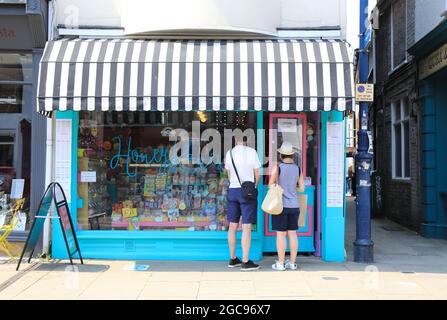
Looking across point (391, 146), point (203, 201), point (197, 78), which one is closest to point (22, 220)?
point (203, 201)

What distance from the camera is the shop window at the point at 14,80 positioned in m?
8.31

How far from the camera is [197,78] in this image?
7.14m

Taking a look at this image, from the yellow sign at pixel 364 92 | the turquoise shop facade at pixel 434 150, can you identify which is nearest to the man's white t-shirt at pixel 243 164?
the yellow sign at pixel 364 92

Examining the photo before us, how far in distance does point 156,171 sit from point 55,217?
6.42 ft

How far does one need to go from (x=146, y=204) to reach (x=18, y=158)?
226cm

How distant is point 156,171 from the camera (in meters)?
8.42

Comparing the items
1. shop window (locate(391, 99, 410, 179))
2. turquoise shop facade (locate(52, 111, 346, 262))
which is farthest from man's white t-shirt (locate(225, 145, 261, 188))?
shop window (locate(391, 99, 410, 179))

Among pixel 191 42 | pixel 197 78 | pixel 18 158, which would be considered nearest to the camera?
pixel 197 78

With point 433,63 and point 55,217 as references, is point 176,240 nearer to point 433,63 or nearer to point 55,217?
point 55,217

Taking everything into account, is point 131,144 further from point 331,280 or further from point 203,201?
point 331,280

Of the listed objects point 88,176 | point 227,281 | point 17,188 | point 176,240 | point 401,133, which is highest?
point 401,133

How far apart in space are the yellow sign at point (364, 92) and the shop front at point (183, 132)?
0.43 meters

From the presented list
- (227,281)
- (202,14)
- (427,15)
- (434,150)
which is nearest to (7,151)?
(202,14)

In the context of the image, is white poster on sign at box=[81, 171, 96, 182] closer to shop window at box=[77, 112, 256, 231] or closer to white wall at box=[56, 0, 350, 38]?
shop window at box=[77, 112, 256, 231]
